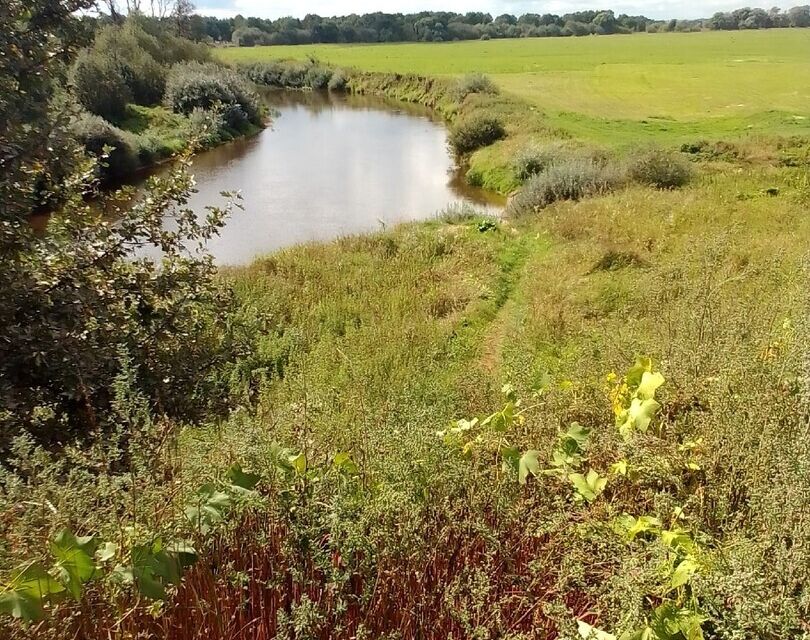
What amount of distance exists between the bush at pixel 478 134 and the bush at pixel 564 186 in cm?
926

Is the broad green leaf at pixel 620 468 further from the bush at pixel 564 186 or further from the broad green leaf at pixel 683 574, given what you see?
the bush at pixel 564 186

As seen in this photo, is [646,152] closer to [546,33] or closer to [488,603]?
[488,603]

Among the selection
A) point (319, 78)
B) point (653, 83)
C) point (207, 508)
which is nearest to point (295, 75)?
point (319, 78)

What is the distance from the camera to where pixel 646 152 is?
16.5m

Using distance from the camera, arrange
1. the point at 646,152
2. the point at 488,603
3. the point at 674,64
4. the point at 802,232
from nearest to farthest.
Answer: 1. the point at 488,603
2. the point at 802,232
3. the point at 646,152
4. the point at 674,64

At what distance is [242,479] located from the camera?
212cm

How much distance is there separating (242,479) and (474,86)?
35.1 m

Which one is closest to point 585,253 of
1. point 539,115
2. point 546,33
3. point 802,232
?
point 802,232

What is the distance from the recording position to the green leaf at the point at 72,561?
1.63 m

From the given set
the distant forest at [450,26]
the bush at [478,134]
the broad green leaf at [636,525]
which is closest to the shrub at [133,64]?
the bush at [478,134]

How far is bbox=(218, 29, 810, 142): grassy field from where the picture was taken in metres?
23.7

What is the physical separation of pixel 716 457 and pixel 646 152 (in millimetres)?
15664

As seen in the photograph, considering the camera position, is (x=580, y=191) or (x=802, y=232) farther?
(x=580, y=191)

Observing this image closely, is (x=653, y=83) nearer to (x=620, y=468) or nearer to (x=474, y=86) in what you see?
(x=474, y=86)
